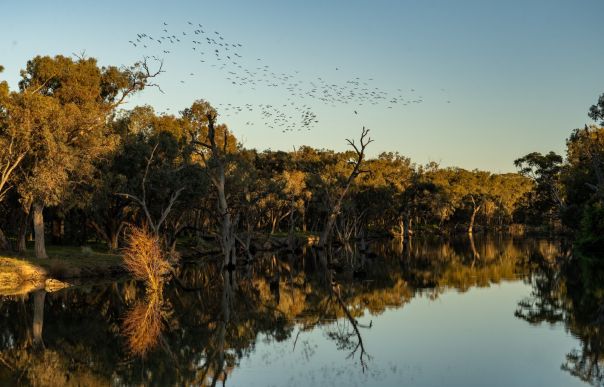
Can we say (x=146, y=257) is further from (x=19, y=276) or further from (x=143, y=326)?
(x=19, y=276)

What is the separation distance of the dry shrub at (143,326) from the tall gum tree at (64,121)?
13129mm

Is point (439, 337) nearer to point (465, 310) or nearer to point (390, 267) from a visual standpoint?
point (465, 310)

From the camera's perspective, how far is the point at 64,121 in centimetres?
4072

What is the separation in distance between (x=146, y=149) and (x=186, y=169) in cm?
448

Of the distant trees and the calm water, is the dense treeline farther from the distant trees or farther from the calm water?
the calm water

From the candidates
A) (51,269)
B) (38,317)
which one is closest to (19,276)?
(51,269)

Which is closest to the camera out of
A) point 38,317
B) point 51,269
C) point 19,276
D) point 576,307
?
point 38,317

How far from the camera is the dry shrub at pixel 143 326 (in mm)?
21142

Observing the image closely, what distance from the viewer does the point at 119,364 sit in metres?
18.7

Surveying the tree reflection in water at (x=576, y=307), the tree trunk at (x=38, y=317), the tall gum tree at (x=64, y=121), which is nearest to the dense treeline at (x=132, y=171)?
the tall gum tree at (x=64, y=121)

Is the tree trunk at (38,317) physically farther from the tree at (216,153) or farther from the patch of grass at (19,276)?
the tree at (216,153)

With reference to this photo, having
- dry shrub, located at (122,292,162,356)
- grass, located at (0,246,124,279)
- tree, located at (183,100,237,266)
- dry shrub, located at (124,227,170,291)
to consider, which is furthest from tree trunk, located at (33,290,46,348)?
tree, located at (183,100,237,266)

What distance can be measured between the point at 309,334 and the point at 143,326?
272 inches

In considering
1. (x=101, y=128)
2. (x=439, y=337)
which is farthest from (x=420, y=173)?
(x=439, y=337)
